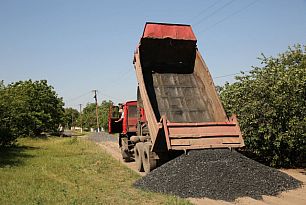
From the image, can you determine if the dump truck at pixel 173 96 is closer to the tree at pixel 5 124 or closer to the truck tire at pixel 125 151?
the truck tire at pixel 125 151

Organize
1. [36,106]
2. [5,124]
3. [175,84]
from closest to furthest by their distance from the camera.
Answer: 1. [175,84]
2. [5,124]
3. [36,106]

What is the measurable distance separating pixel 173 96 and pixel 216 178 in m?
4.78

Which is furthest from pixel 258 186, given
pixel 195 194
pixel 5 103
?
pixel 5 103

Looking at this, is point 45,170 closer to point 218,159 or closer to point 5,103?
point 218,159

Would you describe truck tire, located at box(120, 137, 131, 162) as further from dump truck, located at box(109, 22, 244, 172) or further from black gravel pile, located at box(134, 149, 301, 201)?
black gravel pile, located at box(134, 149, 301, 201)

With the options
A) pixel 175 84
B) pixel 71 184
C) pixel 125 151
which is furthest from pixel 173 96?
pixel 71 184

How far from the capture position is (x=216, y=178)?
772 cm

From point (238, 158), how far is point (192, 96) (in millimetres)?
3821

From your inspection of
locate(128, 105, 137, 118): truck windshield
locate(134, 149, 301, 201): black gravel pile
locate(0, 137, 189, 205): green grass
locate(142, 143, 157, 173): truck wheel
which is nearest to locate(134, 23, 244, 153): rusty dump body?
locate(142, 143, 157, 173): truck wheel

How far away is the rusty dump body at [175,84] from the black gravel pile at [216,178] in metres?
1.06

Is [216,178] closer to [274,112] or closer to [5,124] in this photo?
[274,112]

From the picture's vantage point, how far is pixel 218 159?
8.41 meters

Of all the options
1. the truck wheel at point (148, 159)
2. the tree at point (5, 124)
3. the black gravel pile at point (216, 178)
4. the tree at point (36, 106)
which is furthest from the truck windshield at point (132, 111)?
the tree at point (36, 106)

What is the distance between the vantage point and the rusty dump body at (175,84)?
976 cm
